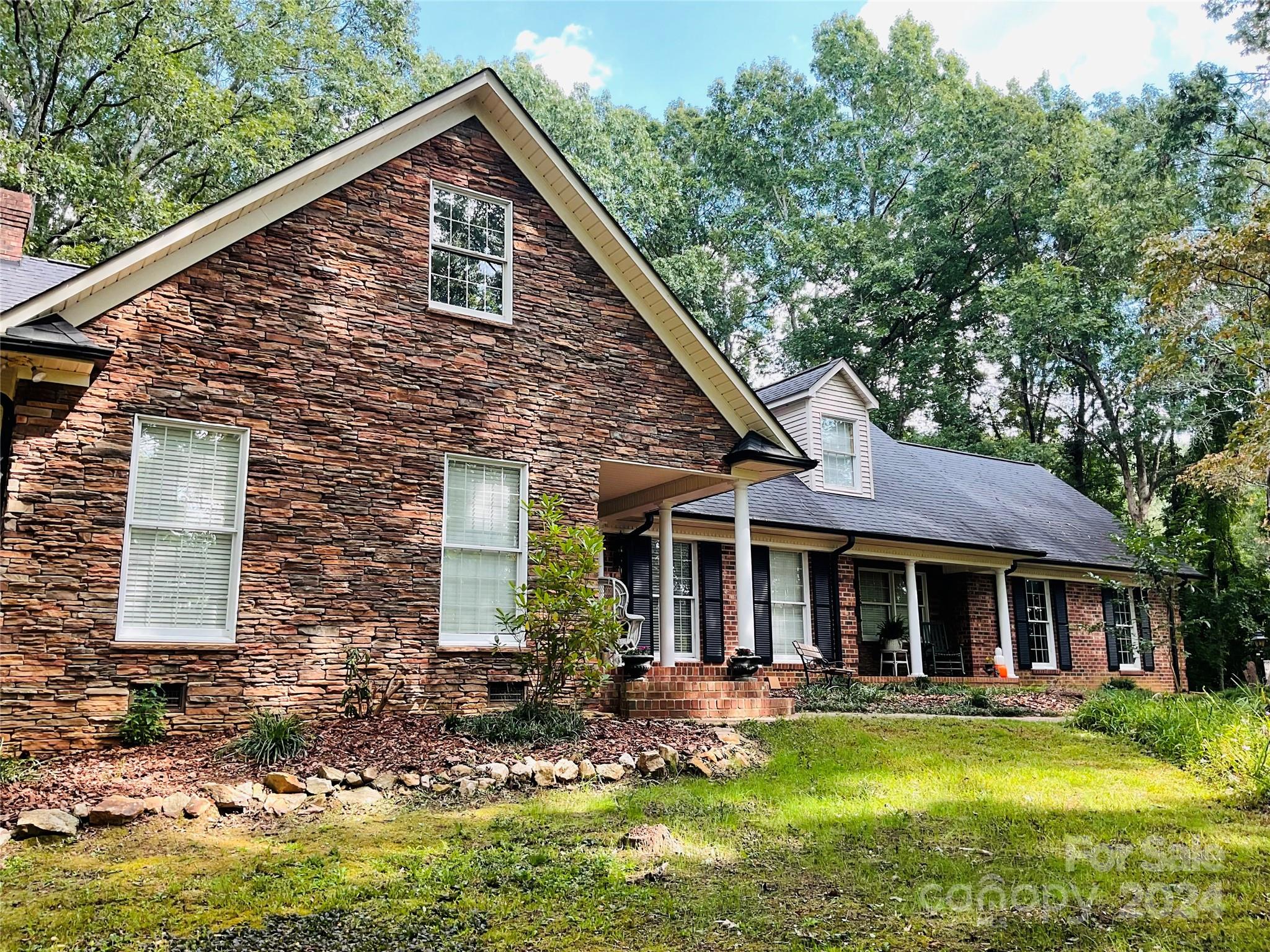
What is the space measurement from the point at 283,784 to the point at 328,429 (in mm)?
3919

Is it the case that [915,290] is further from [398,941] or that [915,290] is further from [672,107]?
[398,941]

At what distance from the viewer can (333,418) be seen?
9836mm

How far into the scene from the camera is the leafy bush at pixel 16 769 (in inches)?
281

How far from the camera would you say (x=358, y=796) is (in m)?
7.04

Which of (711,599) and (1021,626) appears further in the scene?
(1021,626)

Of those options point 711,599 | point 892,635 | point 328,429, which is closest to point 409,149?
point 328,429

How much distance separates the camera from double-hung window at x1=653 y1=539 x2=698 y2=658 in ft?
49.2

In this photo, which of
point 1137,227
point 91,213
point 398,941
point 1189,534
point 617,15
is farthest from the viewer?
point 1137,227

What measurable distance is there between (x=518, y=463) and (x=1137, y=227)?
23.0 meters

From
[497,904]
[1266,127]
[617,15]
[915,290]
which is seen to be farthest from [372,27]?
[497,904]

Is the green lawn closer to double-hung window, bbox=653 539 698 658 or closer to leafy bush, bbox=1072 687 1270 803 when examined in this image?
leafy bush, bbox=1072 687 1270 803

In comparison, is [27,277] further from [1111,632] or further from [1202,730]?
[1111,632]

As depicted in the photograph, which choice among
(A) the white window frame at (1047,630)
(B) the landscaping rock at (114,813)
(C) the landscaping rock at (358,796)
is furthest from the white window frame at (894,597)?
(B) the landscaping rock at (114,813)

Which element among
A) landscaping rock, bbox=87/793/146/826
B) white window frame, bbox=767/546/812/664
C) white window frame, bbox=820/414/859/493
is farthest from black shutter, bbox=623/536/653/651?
landscaping rock, bbox=87/793/146/826
